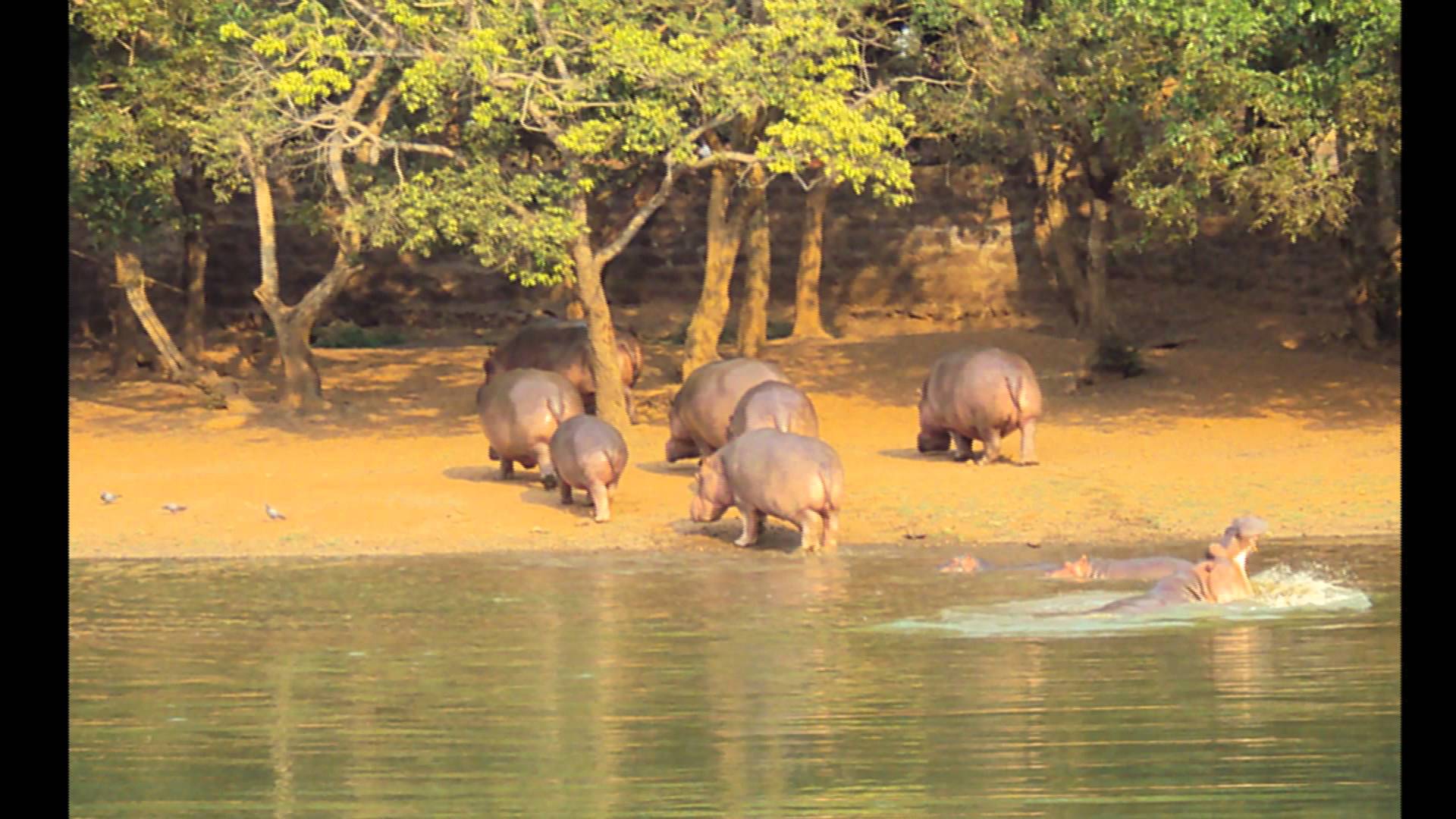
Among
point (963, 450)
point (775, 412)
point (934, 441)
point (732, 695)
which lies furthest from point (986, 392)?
point (732, 695)

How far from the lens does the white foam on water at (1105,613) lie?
438 inches

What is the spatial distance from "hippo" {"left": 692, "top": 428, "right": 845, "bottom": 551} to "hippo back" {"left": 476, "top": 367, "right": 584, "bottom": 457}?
8.16ft

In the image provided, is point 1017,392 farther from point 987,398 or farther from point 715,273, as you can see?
point 715,273

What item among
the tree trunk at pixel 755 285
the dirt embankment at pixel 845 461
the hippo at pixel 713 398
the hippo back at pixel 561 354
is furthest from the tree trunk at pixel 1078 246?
the hippo at pixel 713 398

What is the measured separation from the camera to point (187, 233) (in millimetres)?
24781

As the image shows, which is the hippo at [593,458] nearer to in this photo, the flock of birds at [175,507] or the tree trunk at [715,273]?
the flock of birds at [175,507]

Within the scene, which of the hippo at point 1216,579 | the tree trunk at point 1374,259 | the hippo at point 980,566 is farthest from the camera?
the tree trunk at point 1374,259

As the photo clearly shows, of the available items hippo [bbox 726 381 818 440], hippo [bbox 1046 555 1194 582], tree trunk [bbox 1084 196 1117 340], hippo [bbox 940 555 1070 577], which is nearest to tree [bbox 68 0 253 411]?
hippo [bbox 726 381 818 440]

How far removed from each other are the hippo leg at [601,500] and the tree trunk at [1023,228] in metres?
13.3

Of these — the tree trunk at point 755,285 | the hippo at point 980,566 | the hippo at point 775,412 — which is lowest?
the hippo at point 980,566

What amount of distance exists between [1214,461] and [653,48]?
226 inches

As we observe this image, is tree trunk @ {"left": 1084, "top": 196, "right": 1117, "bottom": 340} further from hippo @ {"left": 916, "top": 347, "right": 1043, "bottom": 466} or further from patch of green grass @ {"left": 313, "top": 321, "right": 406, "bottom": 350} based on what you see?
patch of green grass @ {"left": 313, "top": 321, "right": 406, "bottom": 350}
